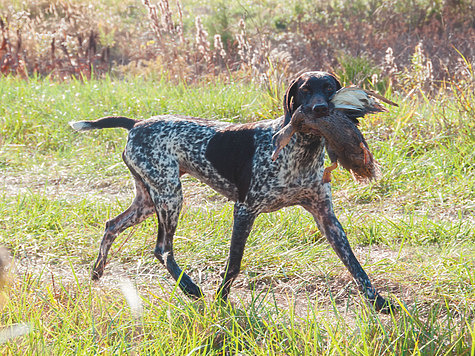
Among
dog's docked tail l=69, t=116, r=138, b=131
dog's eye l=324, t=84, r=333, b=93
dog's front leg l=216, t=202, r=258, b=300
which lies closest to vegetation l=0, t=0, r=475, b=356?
dog's front leg l=216, t=202, r=258, b=300

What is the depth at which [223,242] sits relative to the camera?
14.1 ft

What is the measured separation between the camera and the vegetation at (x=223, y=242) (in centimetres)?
286

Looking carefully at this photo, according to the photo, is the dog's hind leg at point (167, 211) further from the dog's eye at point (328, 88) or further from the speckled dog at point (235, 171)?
the dog's eye at point (328, 88)

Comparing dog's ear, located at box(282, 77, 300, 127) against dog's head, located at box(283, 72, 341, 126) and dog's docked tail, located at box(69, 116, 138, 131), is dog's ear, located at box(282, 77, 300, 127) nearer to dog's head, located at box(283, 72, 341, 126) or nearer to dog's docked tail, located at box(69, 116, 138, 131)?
dog's head, located at box(283, 72, 341, 126)

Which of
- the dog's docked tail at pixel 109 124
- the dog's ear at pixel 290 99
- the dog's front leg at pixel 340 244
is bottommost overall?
the dog's front leg at pixel 340 244

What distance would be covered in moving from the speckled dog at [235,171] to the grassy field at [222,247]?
24cm

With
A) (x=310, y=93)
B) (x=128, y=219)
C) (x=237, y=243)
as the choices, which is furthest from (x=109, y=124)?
(x=310, y=93)

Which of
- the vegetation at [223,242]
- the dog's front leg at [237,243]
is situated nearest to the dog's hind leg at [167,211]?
the vegetation at [223,242]

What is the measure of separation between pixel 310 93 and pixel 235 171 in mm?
707

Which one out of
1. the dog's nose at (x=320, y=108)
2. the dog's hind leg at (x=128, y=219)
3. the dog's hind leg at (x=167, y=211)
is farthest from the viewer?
the dog's hind leg at (x=128, y=219)

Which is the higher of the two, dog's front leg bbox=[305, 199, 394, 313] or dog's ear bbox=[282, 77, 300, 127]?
dog's ear bbox=[282, 77, 300, 127]

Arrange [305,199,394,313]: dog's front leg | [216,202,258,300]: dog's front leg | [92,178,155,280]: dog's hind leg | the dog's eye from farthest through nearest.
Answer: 1. [92,178,155,280]: dog's hind leg
2. [216,202,258,300]: dog's front leg
3. [305,199,394,313]: dog's front leg
4. the dog's eye

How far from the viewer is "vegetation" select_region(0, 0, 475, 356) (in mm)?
2855

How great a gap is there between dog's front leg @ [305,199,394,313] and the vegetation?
11cm
